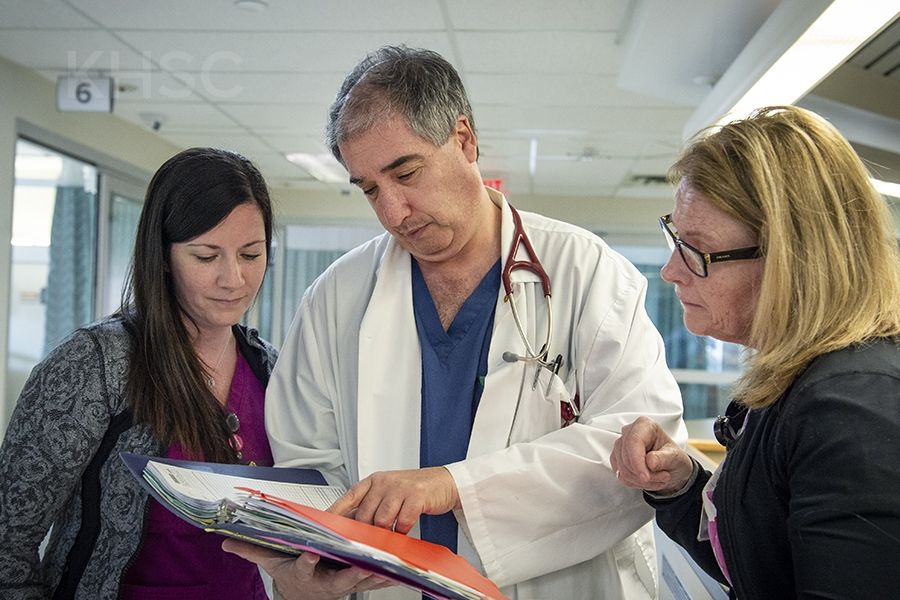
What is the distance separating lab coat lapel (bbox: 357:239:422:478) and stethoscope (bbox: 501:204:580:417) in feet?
0.62

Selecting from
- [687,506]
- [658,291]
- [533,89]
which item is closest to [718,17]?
[533,89]

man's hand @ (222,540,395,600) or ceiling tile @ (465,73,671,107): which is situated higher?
ceiling tile @ (465,73,671,107)

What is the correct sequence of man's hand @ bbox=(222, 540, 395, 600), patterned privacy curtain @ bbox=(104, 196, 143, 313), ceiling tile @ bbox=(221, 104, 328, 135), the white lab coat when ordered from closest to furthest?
man's hand @ bbox=(222, 540, 395, 600), the white lab coat, ceiling tile @ bbox=(221, 104, 328, 135), patterned privacy curtain @ bbox=(104, 196, 143, 313)

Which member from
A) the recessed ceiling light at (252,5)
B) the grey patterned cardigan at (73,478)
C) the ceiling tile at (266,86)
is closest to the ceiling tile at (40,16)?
the recessed ceiling light at (252,5)

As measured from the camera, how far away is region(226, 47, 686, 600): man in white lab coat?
1345 mm

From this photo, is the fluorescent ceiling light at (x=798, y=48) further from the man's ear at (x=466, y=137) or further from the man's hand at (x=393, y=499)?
the man's hand at (x=393, y=499)

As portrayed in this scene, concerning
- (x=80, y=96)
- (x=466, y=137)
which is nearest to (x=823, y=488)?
(x=466, y=137)

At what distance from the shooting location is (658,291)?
340 inches

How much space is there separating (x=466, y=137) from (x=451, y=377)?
1.36ft

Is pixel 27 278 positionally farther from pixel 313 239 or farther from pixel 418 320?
pixel 418 320

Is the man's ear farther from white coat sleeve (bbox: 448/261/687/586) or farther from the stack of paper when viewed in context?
the stack of paper

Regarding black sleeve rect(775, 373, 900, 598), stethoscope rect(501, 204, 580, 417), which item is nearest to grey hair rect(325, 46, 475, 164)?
stethoscope rect(501, 204, 580, 417)

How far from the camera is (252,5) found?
3.51 metres

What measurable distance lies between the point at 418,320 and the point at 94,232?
468cm
